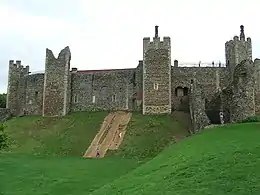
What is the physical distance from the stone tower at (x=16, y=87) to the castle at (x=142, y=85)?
1063 mm

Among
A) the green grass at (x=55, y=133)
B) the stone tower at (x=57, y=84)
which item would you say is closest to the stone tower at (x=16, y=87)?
the green grass at (x=55, y=133)

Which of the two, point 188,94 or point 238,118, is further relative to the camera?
point 188,94

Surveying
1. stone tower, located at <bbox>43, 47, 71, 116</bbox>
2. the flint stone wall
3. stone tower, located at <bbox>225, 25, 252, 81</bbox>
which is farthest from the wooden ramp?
the flint stone wall

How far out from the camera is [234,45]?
53.2 meters

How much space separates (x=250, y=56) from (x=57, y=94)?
2384 cm

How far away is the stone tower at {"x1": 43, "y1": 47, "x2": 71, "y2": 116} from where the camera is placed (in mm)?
54031

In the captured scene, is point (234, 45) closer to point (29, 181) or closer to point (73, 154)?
point (73, 154)

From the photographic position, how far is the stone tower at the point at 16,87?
6028cm

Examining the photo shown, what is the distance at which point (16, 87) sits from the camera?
2413 inches

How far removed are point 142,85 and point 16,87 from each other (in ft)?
63.5

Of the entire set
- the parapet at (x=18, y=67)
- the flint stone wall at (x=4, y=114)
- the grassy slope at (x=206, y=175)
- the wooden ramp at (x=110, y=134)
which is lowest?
the grassy slope at (x=206, y=175)

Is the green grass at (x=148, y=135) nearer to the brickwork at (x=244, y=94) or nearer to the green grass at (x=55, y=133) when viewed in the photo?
the green grass at (x=55, y=133)

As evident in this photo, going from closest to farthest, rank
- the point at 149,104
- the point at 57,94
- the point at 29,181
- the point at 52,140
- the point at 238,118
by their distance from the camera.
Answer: the point at 29,181 < the point at 238,118 < the point at 52,140 < the point at 149,104 < the point at 57,94

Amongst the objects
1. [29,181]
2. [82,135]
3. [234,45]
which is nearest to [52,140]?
[82,135]
